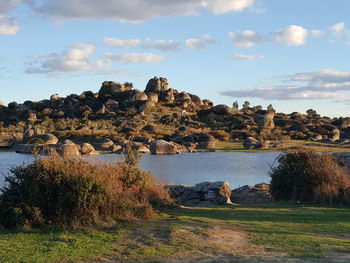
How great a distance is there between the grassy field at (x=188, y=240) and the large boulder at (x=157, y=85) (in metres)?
106

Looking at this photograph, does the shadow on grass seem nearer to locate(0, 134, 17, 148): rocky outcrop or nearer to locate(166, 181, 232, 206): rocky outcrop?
locate(166, 181, 232, 206): rocky outcrop

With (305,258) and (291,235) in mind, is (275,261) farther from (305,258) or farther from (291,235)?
(291,235)

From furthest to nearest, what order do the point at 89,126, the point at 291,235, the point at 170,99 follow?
the point at 170,99, the point at 89,126, the point at 291,235

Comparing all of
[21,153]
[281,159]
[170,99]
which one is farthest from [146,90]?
[281,159]

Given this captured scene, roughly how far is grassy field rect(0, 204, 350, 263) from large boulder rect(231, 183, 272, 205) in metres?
7.31

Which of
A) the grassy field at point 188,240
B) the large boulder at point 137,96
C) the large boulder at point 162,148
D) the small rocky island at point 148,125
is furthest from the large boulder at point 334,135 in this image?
the grassy field at point 188,240

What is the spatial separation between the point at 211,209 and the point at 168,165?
26027mm

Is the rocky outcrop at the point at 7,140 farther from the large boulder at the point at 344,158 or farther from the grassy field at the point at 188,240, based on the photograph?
the grassy field at the point at 188,240

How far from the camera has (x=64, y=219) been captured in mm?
12766

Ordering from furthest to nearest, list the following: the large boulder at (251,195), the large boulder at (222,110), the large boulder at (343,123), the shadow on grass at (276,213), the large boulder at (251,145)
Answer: the large boulder at (222,110) < the large boulder at (343,123) < the large boulder at (251,145) < the large boulder at (251,195) < the shadow on grass at (276,213)

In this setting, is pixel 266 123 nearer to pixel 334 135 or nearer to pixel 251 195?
pixel 334 135

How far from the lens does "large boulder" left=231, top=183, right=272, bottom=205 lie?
22766 mm

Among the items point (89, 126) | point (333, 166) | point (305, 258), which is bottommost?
point (305, 258)

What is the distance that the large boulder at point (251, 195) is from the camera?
22766mm
